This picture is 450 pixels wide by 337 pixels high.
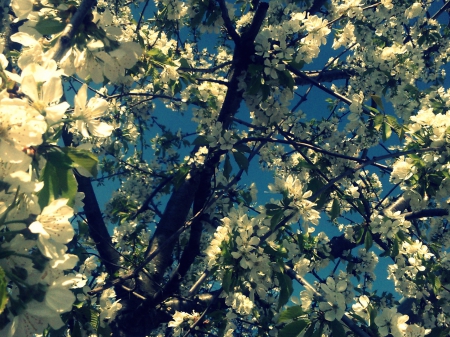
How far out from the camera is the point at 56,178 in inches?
48.8

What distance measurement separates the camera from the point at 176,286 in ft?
11.2

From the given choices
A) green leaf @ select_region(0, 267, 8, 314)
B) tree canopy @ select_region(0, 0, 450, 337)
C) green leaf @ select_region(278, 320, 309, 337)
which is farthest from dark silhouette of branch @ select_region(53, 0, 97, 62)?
green leaf @ select_region(278, 320, 309, 337)

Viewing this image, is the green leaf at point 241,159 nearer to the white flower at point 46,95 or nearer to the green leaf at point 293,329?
the green leaf at point 293,329

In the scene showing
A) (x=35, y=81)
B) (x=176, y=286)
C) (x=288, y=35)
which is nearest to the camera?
(x=35, y=81)

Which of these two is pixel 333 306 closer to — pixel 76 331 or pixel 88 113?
pixel 76 331

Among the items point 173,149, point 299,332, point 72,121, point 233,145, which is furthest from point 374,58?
point 173,149

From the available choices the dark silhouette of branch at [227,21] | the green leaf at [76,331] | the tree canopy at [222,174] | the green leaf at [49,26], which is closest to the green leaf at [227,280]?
the tree canopy at [222,174]

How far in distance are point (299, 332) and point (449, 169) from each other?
58.7 inches

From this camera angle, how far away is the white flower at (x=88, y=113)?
1358 mm

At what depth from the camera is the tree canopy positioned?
1.17 metres

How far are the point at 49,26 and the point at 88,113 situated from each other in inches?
20.8

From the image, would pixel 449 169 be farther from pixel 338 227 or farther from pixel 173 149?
pixel 173 149

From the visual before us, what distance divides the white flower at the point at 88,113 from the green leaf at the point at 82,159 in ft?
0.26

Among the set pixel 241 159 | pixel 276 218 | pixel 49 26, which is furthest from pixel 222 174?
pixel 49 26
